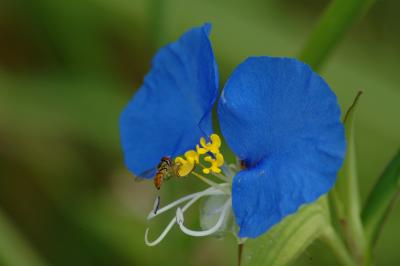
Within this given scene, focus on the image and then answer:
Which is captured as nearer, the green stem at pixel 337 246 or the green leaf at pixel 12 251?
the green stem at pixel 337 246

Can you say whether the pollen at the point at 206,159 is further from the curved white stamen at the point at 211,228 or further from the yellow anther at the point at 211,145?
the curved white stamen at the point at 211,228

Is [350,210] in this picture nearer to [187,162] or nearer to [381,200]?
[381,200]

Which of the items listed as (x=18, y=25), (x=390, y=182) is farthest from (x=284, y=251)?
(x=18, y=25)

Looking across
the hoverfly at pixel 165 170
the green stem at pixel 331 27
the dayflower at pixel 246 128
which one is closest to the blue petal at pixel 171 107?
the dayflower at pixel 246 128

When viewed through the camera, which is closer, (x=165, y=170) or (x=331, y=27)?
(x=165, y=170)

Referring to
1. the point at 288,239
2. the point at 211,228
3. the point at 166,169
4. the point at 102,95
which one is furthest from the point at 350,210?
the point at 102,95

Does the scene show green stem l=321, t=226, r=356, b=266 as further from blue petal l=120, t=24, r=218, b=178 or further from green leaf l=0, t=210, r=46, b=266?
green leaf l=0, t=210, r=46, b=266

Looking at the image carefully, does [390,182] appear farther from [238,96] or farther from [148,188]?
[148,188]
